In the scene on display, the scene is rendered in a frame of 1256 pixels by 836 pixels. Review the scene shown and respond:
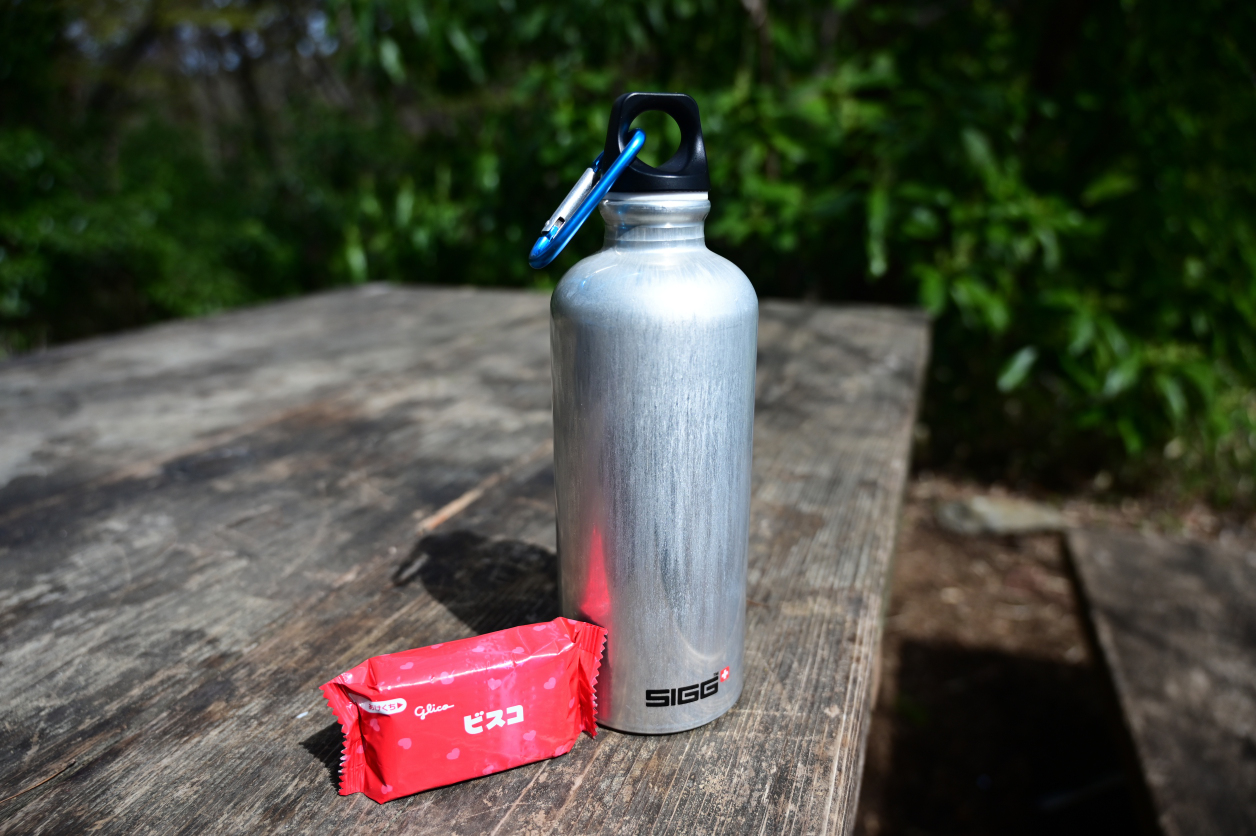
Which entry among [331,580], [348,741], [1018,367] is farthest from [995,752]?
[348,741]

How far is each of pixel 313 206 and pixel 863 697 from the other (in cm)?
461

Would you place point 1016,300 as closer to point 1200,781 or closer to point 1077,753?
point 1077,753

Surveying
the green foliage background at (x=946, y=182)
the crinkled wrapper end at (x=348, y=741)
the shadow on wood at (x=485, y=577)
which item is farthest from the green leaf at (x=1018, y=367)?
the crinkled wrapper end at (x=348, y=741)

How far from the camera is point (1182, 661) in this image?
147 cm

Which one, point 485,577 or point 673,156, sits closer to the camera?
point 673,156

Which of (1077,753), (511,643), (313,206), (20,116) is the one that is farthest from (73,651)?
(20,116)

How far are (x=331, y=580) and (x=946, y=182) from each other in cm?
227

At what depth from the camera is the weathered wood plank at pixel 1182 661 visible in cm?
120

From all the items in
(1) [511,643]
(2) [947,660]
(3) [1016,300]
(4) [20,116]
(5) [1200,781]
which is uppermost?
(4) [20,116]

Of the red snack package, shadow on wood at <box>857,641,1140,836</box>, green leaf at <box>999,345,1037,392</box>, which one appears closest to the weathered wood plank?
shadow on wood at <box>857,641,1140,836</box>

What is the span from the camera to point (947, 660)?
2332 mm

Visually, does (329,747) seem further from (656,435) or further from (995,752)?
(995,752)

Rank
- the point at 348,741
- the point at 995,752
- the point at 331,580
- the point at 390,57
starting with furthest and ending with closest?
the point at 390,57 → the point at 995,752 → the point at 331,580 → the point at 348,741

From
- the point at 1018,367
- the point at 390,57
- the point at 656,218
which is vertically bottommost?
the point at 1018,367
